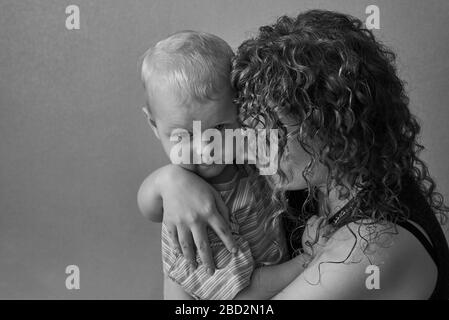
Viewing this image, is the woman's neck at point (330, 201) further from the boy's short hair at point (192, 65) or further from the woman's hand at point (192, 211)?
the boy's short hair at point (192, 65)

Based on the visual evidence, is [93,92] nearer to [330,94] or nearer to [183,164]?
[183,164]

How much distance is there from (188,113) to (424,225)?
0.49m

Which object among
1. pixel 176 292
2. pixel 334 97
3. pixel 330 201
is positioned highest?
Result: pixel 334 97

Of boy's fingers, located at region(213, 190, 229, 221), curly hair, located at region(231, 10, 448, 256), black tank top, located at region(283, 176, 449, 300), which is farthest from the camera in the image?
boy's fingers, located at region(213, 190, 229, 221)

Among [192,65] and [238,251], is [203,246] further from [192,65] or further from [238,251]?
[192,65]

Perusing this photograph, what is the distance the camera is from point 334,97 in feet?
3.49

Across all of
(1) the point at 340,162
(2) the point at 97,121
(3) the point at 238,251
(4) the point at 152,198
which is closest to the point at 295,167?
(1) the point at 340,162

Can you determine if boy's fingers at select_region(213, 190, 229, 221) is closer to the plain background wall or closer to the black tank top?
the black tank top

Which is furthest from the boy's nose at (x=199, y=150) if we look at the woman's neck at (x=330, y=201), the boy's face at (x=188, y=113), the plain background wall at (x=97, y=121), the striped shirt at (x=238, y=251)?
the plain background wall at (x=97, y=121)

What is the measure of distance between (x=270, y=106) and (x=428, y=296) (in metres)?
0.49

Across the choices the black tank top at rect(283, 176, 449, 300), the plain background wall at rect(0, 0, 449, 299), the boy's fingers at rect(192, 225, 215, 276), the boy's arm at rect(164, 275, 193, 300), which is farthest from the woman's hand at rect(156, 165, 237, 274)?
A: the plain background wall at rect(0, 0, 449, 299)

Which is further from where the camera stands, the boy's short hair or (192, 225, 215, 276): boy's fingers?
(192, 225, 215, 276): boy's fingers

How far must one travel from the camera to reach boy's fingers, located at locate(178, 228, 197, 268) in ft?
4.11

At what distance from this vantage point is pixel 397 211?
1.14 meters
